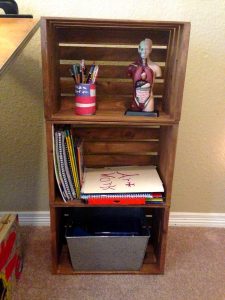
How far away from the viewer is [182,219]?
64.0 inches

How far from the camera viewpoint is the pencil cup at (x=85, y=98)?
40.8 inches

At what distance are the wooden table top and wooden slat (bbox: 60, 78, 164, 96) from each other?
0.94 feet

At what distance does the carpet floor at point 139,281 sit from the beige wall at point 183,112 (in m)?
0.24

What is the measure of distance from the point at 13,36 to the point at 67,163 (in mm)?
486

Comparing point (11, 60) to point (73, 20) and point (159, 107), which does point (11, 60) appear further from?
point (159, 107)

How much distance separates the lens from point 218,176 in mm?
1530

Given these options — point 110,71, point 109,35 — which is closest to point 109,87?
point 110,71

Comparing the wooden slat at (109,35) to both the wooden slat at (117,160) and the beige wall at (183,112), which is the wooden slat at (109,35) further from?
the wooden slat at (117,160)

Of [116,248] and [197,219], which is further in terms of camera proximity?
[197,219]

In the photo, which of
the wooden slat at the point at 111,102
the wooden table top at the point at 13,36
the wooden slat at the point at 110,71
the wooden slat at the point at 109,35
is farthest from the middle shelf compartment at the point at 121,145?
the wooden table top at the point at 13,36

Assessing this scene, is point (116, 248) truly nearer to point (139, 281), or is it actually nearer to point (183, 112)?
point (139, 281)

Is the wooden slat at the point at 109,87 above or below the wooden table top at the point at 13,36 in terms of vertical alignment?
below

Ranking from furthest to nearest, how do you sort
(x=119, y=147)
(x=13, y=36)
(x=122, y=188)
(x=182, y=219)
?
(x=182, y=219)
(x=119, y=147)
(x=122, y=188)
(x=13, y=36)

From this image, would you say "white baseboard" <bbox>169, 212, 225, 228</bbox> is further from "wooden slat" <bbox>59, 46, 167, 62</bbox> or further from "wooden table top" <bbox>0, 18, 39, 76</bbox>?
"wooden table top" <bbox>0, 18, 39, 76</bbox>
